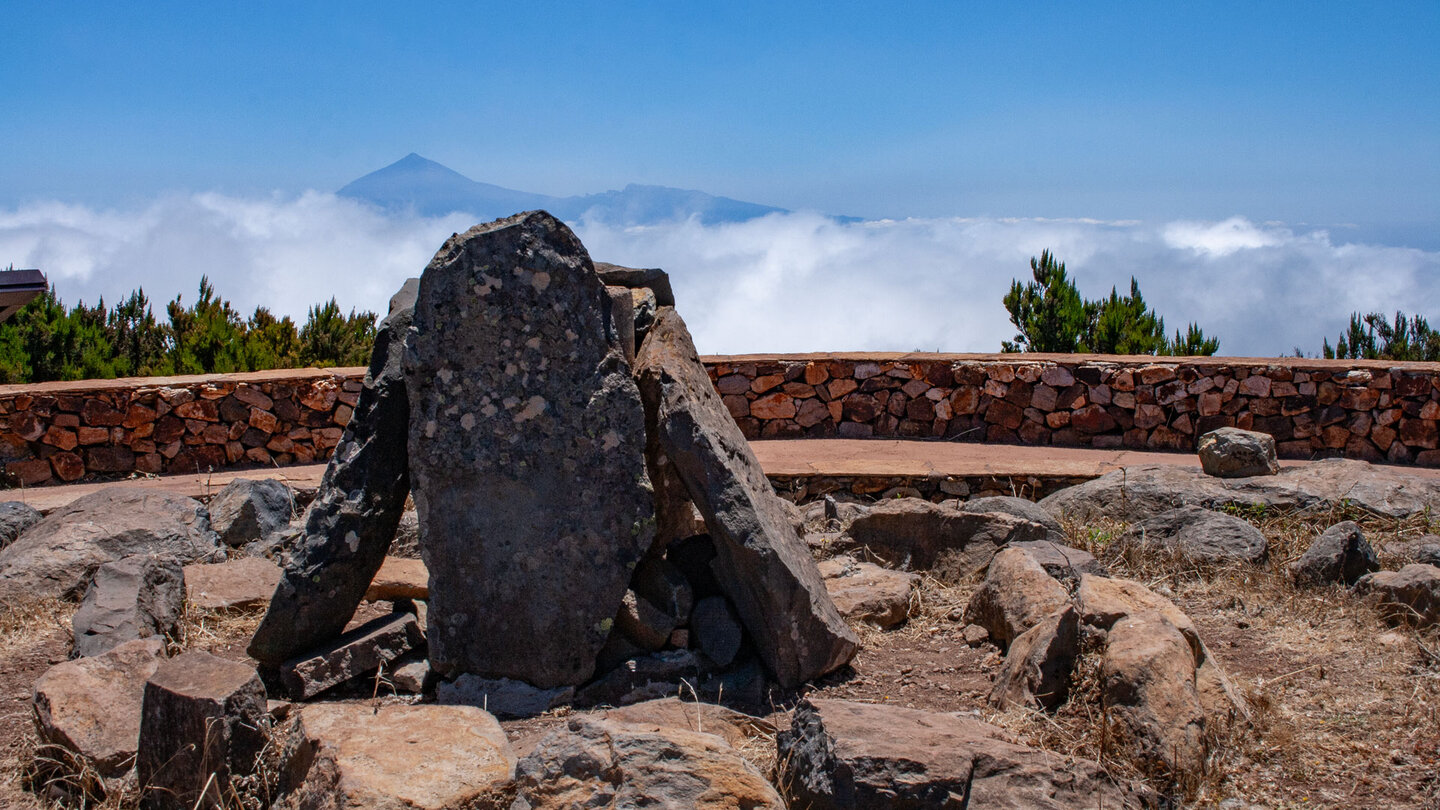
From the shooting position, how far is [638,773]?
10.2 ft

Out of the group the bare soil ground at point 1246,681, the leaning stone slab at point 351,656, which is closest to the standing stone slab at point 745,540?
the bare soil ground at point 1246,681

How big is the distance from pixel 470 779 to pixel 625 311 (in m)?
2.36

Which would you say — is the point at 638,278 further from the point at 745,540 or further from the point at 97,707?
the point at 97,707

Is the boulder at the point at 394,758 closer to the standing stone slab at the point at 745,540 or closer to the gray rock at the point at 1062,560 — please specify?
the standing stone slab at the point at 745,540

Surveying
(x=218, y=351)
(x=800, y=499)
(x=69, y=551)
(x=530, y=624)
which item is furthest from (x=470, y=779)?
(x=218, y=351)

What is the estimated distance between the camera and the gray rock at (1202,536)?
19.8ft

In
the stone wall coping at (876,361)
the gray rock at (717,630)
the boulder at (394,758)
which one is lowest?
the boulder at (394,758)

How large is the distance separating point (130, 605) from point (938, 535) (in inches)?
158

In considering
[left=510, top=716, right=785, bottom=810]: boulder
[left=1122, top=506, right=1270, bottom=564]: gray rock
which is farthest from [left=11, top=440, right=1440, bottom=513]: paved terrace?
[left=510, top=716, right=785, bottom=810]: boulder

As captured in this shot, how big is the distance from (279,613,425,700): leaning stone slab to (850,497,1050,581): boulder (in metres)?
2.60

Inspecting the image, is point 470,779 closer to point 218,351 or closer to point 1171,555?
point 1171,555

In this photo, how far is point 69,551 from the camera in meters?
6.27

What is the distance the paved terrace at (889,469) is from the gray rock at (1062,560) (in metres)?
2.20

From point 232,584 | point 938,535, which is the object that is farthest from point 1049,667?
point 232,584
